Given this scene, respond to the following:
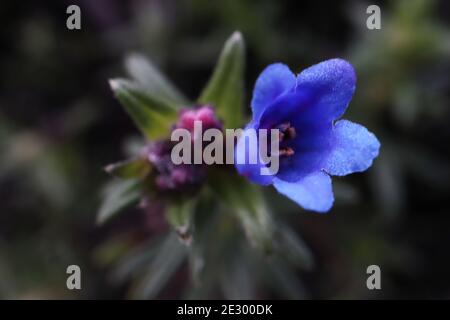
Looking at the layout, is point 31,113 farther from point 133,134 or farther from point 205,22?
point 205,22

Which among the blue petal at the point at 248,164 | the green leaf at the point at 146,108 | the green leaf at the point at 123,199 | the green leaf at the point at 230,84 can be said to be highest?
the green leaf at the point at 230,84

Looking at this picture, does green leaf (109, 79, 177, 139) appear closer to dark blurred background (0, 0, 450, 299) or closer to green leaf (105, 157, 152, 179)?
green leaf (105, 157, 152, 179)

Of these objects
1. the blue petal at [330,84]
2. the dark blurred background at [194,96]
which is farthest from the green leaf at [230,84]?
the dark blurred background at [194,96]

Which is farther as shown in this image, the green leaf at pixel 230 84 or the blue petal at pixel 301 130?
the green leaf at pixel 230 84

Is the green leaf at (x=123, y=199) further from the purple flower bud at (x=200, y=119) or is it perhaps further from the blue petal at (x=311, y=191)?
the blue petal at (x=311, y=191)

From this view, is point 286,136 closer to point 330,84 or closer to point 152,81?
point 330,84

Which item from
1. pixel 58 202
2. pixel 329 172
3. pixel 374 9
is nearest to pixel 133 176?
pixel 329 172

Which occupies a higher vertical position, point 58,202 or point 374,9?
point 374,9

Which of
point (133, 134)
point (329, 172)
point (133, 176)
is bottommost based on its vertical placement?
point (329, 172)
